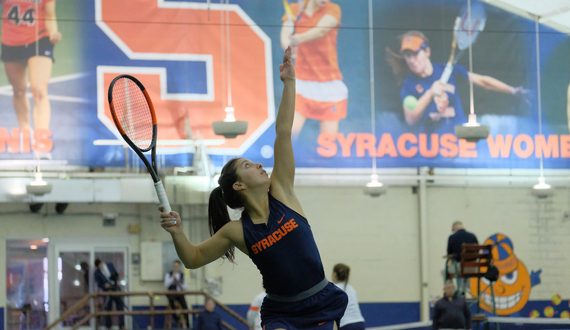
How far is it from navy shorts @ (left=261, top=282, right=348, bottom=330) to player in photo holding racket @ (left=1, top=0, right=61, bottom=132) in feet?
27.9

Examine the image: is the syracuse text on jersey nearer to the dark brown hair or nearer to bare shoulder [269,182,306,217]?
bare shoulder [269,182,306,217]

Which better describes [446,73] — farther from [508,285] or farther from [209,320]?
[209,320]

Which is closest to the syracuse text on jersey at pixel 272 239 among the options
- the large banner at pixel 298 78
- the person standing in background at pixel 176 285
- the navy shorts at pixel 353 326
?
the navy shorts at pixel 353 326

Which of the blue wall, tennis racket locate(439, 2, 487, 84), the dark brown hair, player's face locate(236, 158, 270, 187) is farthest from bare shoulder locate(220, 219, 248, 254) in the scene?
tennis racket locate(439, 2, 487, 84)

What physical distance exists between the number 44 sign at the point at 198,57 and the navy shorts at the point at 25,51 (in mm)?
809

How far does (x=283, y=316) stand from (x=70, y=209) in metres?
9.62

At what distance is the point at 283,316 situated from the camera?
2.63 meters

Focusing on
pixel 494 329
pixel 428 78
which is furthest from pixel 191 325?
pixel 428 78

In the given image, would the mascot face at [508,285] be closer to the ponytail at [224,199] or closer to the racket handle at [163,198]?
the ponytail at [224,199]

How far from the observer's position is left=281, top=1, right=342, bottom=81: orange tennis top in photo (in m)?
11.2

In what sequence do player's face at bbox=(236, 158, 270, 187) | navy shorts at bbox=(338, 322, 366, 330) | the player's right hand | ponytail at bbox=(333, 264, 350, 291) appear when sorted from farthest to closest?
ponytail at bbox=(333, 264, 350, 291) → navy shorts at bbox=(338, 322, 366, 330) → player's face at bbox=(236, 158, 270, 187) → the player's right hand

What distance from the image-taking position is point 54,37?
10594 mm

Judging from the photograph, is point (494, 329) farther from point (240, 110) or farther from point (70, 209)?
point (70, 209)

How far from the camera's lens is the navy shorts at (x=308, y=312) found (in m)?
2.60
